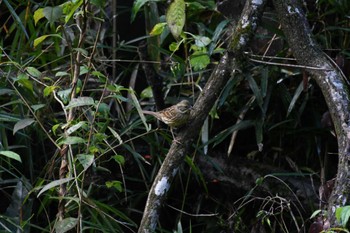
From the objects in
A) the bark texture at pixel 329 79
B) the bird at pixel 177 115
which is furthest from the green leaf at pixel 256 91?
the bark texture at pixel 329 79

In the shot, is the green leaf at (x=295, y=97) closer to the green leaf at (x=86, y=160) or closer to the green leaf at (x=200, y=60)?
the green leaf at (x=200, y=60)

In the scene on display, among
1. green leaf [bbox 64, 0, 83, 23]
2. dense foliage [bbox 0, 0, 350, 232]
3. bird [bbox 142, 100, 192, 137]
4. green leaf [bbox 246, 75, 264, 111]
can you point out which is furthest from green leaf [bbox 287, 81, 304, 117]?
green leaf [bbox 64, 0, 83, 23]

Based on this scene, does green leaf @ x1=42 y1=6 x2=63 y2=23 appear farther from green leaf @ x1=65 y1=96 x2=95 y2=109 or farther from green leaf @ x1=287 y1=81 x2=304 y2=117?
green leaf @ x1=287 y1=81 x2=304 y2=117

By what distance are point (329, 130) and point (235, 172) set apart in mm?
472

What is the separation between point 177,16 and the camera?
104 inches

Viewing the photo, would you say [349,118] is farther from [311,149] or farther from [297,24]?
[311,149]

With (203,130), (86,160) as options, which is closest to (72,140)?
(86,160)

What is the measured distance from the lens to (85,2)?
246cm

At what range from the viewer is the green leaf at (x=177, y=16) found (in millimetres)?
2643

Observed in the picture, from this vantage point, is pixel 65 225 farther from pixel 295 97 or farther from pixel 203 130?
pixel 295 97

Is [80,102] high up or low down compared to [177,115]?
up

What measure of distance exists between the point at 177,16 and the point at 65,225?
85 centimetres

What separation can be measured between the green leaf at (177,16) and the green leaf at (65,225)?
2.56ft

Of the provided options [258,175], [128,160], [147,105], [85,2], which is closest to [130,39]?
[147,105]
